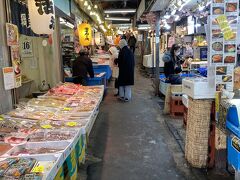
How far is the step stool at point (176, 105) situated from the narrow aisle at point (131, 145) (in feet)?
1.62

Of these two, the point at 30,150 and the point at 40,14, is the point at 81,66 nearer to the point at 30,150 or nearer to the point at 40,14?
the point at 40,14

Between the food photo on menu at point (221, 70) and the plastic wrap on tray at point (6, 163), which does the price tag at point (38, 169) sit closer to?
the plastic wrap on tray at point (6, 163)

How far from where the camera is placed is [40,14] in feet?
18.4

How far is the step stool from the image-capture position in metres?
8.71

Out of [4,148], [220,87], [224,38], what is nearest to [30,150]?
[4,148]

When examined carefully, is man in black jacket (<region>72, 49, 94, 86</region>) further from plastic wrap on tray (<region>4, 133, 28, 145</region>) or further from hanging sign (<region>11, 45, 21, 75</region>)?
plastic wrap on tray (<region>4, 133, 28, 145</region>)

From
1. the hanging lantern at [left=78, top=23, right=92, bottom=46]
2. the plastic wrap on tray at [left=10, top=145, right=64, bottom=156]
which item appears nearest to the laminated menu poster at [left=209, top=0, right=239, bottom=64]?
the plastic wrap on tray at [left=10, top=145, right=64, bottom=156]

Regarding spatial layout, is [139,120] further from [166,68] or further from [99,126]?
[166,68]

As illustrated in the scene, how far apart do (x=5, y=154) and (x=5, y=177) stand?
670 mm

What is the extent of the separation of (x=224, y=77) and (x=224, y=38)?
0.61 m

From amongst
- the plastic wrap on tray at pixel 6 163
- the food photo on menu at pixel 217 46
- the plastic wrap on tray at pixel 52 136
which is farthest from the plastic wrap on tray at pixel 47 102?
the food photo on menu at pixel 217 46

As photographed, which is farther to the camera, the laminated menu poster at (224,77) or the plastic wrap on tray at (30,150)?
the laminated menu poster at (224,77)

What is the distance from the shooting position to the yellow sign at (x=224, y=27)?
169 inches

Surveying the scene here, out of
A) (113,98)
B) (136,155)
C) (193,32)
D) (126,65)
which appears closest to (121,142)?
(136,155)
